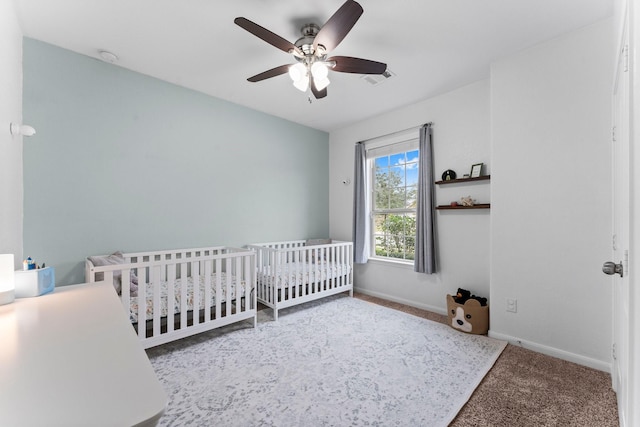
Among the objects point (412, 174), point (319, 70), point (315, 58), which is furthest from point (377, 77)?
point (412, 174)

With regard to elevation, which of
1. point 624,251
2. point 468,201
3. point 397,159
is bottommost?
point 624,251

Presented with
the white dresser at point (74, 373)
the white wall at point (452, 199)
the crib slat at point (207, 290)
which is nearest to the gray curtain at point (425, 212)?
the white wall at point (452, 199)

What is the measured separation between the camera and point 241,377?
1.88 metres

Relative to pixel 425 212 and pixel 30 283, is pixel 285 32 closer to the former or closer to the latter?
pixel 30 283

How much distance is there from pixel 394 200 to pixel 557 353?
2.17 meters

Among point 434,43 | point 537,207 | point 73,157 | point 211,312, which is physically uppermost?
point 434,43

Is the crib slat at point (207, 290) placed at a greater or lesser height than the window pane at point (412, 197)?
lesser

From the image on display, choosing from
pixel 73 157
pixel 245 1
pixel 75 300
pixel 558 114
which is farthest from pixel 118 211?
pixel 558 114

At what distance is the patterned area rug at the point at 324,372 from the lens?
5.06ft

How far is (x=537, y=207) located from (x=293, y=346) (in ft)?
7.43

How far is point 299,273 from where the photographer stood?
10.2 feet

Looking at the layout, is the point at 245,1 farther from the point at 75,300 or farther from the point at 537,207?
the point at 537,207

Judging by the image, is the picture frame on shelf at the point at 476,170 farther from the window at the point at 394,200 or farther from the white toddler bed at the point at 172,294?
the white toddler bed at the point at 172,294

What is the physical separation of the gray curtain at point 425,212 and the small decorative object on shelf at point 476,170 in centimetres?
43
